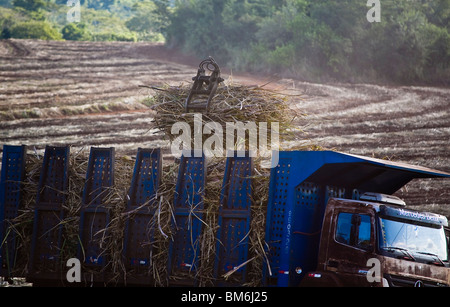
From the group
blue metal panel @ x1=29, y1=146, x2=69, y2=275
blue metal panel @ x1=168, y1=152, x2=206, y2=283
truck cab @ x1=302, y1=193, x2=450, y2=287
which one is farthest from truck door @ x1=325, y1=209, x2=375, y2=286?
blue metal panel @ x1=29, y1=146, x2=69, y2=275

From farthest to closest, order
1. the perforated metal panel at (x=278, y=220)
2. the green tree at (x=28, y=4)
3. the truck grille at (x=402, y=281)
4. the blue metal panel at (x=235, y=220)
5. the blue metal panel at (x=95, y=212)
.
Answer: the green tree at (x=28, y=4), the blue metal panel at (x=95, y=212), the blue metal panel at (x=235, y=220), the perforated metal panel at (x=278, y=220), the truck grille at (x=402, y=281)

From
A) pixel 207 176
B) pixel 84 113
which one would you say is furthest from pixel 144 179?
pixel 84 113

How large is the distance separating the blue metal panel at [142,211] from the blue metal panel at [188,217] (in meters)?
0.36

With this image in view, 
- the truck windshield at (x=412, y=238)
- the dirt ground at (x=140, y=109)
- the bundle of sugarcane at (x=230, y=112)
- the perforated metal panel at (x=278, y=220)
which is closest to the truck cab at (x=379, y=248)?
the truck windshield at (x=412, y=238)

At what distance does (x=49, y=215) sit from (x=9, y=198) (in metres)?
0.85

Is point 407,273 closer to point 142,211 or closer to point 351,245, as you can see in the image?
point 351,245

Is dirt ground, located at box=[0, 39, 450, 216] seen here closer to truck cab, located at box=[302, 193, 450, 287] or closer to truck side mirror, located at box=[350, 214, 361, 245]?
truck cab, located at box=[302, 193, 450, 287]

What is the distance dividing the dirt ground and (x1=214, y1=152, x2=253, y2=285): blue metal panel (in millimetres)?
10781

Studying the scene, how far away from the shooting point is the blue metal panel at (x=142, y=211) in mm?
8258

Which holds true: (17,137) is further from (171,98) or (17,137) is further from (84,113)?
(171,98)

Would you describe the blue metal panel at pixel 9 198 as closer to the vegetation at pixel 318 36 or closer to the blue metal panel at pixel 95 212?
the blue metal panel at pixel 95 212

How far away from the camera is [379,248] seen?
7234 mm

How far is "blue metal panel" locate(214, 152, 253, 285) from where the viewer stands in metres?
Answer: 7.68

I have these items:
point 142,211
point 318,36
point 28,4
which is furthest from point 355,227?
point 28,4
